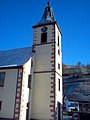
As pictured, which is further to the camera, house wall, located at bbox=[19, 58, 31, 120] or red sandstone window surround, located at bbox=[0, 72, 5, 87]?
red sandstone window surround, located at bbox=[0, 72, 5, 87]

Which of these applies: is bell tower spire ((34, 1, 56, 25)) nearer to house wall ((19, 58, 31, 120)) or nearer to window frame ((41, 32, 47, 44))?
window frame ((41, 32, 47, 44))

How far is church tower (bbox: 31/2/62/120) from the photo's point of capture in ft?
60.6

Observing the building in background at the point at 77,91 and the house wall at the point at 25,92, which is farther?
the building in background at the point at 77,91

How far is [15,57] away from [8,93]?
5.46 m

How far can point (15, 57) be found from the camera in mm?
21219

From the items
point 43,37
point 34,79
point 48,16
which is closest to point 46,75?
point 34,79

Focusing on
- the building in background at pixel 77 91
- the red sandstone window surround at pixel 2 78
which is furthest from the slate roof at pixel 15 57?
the building in background at pixel 77 91

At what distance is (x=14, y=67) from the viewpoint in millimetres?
17953

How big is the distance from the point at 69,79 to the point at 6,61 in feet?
229

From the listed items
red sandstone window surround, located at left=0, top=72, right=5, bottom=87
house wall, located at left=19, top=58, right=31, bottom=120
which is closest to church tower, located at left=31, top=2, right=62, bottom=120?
house wall, located at left=19, top=58, right=31, bottom=120

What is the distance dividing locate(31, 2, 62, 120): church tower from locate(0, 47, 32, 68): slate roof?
3.91 feet

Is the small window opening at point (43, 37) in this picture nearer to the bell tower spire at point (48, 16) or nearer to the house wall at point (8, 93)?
the bell tower spire at point (48, 16)

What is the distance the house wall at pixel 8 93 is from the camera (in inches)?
655

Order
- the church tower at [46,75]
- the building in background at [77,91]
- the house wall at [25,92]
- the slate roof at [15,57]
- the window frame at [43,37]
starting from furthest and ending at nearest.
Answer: the building in background at [77,91] → the window frame at [43,37] → the slate roof at [15,57] → the church tower at [46,75] → the house wall at [25,92]
